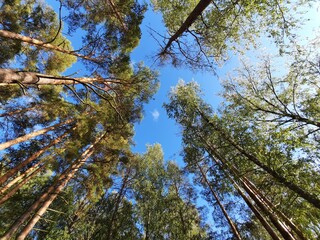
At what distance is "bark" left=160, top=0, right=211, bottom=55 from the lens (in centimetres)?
468

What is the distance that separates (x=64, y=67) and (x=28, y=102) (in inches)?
118

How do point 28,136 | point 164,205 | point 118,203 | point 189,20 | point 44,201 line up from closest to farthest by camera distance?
point 189,20 < point 44,201 < point 28,136 < point 118,203 < point 164,205

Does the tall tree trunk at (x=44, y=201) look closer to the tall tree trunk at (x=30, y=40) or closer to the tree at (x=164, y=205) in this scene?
the tall tree trunk at (x=30, y=40)

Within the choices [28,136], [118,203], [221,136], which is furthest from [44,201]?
[221,136]

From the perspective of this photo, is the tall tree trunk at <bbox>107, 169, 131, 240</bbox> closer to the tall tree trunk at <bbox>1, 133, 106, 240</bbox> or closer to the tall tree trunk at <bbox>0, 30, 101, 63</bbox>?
the tall tree trunk at <bbox>1, 133, 106, 240</bbox>

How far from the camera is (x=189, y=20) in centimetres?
525

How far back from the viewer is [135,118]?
12859mm

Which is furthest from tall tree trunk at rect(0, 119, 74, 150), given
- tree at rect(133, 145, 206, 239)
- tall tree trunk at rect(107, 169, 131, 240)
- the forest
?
tree at rect(133, 145, 206, 239)

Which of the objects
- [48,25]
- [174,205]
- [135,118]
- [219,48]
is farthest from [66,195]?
[219,48]

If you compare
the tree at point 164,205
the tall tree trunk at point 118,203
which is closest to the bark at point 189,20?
the tall tree trunk at point 118,203

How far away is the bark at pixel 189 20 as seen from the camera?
4684 mm

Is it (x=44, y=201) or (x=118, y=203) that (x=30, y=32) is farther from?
(x=118, y=203)

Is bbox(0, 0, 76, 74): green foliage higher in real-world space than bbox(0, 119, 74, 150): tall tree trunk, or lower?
higher

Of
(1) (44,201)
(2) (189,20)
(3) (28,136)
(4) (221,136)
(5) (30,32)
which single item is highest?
(5) (30,32)
